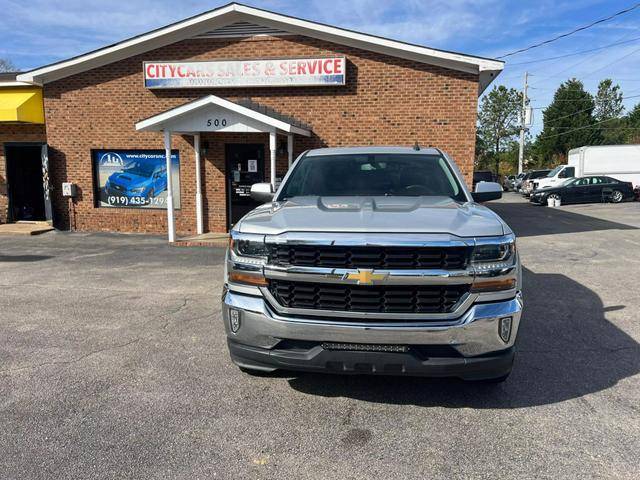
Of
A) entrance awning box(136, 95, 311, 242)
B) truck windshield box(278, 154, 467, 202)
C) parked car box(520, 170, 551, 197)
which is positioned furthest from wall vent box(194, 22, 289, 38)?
parked car box(520, 170, 551, 197)

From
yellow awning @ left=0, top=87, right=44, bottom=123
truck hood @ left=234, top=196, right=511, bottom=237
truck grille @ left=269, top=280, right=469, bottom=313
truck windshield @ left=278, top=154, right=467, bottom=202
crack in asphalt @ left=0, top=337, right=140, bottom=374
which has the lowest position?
crack in asphalt @ left=0, top=337, right=140, bottom=374

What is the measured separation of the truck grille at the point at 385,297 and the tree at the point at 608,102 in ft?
238

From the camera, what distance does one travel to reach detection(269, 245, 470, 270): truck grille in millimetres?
3047

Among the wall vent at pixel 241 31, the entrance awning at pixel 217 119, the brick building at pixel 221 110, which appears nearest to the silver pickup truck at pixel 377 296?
the brick building at pixel 221 110

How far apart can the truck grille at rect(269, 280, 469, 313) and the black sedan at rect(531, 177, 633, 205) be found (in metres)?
23.4

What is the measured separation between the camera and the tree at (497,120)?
62219 millimetres

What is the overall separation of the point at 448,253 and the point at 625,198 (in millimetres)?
26544

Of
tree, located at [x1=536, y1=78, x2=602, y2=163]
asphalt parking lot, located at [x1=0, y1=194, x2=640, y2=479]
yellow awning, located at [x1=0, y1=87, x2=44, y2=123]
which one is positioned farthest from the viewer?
tree, located at [x1=536, y1=78, x2=602, y2=163]

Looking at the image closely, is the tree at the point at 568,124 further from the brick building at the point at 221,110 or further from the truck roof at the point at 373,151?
the truck roof at the point at 373,151

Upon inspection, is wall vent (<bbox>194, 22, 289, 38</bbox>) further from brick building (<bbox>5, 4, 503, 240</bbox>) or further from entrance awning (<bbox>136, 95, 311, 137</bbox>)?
entrance awning (<bbox>136, 95, 311, 137</bbox>)

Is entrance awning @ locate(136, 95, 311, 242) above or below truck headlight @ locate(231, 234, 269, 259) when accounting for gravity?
above

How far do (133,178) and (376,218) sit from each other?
11.1 m

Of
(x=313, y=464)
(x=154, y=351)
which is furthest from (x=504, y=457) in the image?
(x=154, y=351)

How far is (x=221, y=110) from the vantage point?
35.4 ft
